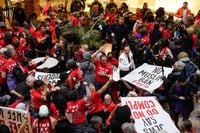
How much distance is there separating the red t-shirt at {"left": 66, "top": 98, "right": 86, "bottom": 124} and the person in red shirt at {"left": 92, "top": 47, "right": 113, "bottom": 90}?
7.02 ft

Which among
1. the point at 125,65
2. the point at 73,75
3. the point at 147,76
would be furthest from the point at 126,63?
the point at 73,75

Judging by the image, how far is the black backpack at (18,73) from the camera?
29.3ft

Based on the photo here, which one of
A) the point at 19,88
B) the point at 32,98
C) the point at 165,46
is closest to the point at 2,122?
the point at 32,98

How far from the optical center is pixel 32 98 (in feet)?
25.2

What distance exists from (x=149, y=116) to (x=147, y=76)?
186 centimetres

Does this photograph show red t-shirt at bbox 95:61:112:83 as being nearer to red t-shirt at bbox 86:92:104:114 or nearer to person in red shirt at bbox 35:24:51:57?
red t-shirt at bbox 86:92:104:114

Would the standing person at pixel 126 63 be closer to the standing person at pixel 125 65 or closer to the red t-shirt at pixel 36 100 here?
the standing person at pixel 125 65

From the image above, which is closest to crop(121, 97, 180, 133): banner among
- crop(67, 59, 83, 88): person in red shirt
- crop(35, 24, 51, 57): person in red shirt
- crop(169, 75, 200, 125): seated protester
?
crop(169, 75, 200, 125): seated protester

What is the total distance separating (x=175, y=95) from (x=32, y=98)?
101 inches

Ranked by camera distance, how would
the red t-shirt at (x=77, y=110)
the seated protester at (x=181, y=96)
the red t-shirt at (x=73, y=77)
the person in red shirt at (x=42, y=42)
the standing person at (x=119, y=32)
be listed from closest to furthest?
the red t-shirt at (x=77, y=110)
the seated protester at (x=181, y=96)
the red t-shirt at (x=73, y=77)
the person in red shirt at (x=42, y=42)
the standing person at (x=119, y=32)

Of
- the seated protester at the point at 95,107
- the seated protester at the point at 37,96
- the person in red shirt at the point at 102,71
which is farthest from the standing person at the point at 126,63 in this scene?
the seated protester at the point at 37,96

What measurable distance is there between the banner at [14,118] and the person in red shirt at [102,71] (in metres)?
2.68

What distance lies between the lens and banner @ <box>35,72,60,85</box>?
9164 millimetres

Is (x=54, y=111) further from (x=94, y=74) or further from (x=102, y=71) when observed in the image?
(x=94, y=74)
